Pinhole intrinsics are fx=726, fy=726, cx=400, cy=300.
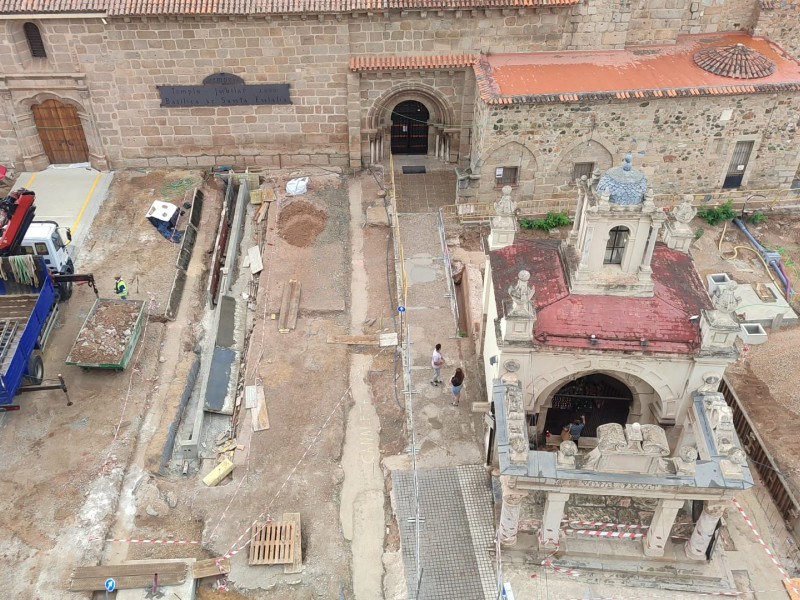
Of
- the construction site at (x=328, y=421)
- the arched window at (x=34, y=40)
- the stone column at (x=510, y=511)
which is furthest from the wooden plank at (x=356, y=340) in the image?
the arched window at (x=34, y=40)

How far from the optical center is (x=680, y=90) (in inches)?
1135

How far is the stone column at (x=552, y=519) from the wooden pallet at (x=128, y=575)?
9.15 metres

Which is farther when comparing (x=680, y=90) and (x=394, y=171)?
(x=394, y=171)

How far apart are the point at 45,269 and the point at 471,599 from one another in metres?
17.9

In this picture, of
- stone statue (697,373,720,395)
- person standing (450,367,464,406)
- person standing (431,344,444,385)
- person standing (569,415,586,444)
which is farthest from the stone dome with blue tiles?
person standing (431,344,444,385)

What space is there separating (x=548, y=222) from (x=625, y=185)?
12.9m

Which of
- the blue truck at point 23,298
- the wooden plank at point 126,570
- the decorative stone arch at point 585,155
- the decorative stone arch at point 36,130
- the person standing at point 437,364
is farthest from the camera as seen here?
A: the decorative stone arch at point 36,130

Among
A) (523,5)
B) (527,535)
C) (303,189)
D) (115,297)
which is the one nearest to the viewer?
(527,535)

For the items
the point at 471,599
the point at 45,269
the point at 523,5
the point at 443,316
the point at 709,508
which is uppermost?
the point at 523,5

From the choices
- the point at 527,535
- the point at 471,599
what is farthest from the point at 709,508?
the point at 471,599

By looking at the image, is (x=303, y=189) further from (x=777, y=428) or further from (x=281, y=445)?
(x=777, y=428)

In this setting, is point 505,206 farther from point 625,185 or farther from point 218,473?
point 218,473

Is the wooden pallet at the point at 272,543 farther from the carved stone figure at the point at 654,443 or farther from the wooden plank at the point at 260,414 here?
the carved stone figure at the point at 654,443

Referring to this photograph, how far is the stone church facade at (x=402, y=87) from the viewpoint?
29406 millimetres
